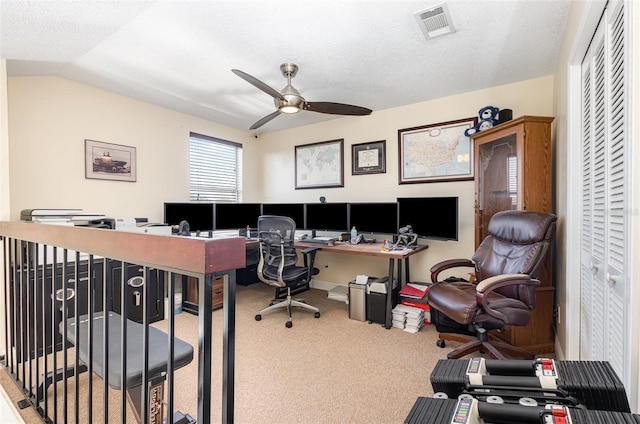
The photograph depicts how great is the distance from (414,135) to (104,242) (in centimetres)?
337

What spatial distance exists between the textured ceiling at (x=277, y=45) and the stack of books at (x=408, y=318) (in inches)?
89.1

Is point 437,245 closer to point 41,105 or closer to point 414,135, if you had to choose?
point 414,135

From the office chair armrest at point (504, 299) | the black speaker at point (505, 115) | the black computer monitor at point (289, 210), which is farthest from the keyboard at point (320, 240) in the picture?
the black speaker at point (505, 115)

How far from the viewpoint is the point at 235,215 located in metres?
3.99

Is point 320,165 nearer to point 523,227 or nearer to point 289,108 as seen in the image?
point 289,108

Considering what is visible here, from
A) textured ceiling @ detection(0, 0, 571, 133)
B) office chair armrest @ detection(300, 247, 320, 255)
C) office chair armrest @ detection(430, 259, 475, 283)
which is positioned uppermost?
textured ceiling @ detection(0, 0, 571, 133)

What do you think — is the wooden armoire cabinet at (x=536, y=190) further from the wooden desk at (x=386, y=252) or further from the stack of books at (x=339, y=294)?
the stack of books at (x=339, y=294)

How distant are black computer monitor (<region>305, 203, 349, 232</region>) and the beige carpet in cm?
110

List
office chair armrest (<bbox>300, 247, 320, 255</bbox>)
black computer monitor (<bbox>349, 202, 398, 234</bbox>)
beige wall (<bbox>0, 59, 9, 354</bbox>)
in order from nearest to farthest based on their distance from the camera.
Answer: beige wall (<bbox>0, 59, 9, 354</bbox>) < office chair armrest (<bbox>300, 247, 320, 255</bbox>) < black computer monitor (<bbox>349, 202, 398, 234</bbox>)

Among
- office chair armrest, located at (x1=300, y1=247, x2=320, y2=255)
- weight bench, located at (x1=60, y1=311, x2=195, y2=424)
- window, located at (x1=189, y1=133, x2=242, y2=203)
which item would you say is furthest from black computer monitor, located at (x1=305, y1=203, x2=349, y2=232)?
weight bench, located at (x1=60, y1=311, x2=195, y2=424)

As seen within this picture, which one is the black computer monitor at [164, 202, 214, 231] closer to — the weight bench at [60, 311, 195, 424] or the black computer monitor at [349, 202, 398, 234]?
the black computer monitor at [349, 202, 398, 234]

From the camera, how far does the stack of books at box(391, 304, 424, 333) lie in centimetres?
284

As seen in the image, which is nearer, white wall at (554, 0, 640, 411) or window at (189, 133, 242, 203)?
white wall at (554, 0, 640, 411)

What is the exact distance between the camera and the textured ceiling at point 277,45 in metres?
1.87
